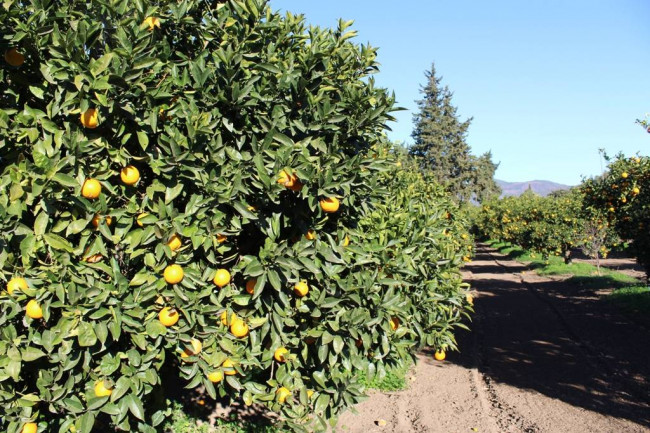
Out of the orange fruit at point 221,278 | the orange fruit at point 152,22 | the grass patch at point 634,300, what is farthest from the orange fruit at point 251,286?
the grass patch at point 634,300

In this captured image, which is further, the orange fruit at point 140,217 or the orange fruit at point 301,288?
the orange fruit at point 301,288

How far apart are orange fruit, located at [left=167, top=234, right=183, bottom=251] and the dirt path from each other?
3.07 metres

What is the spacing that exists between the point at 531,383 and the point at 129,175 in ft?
18.2

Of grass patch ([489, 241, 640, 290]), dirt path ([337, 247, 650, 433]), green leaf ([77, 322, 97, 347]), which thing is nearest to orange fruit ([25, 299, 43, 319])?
green leaf ([77, 322, 97, 347])

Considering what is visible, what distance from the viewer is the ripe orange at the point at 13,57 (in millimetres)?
1968

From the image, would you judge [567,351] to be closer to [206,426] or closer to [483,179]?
[206,426]

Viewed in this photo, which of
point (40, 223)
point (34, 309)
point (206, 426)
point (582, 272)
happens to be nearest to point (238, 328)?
point (34, 309)

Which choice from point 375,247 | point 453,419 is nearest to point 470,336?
point 453,419

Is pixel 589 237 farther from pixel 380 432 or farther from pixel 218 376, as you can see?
pixel 218 376

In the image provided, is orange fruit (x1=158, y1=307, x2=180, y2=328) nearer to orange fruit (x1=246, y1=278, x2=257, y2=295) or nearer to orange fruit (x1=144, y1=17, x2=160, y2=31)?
orange fruit (x1=246, y1=278, x2=257, y2=295)

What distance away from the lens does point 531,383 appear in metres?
5.56

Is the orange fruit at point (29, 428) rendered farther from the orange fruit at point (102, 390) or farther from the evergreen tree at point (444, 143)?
the evergreen tree at point (444, 143)

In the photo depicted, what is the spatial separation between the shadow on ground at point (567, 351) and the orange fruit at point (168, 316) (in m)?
4.83

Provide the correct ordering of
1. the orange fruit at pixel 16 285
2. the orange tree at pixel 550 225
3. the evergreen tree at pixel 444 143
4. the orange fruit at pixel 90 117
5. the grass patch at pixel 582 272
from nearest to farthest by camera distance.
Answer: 1. the orange fruit at pixel 16 285
2. the orange fruit at pixel 90 117
3. the grass patch at pixel 582 272
4. the orange tree at pixel 550 225
5. the evergreen tree at pixel 444 143
